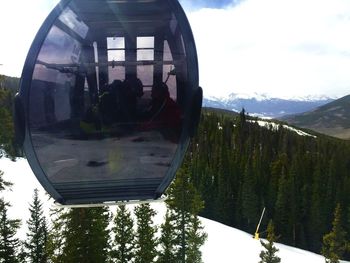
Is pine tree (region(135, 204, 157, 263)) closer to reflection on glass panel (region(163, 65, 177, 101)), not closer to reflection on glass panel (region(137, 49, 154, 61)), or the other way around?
reflection on glass panel (region(163, 65, 177, 101))

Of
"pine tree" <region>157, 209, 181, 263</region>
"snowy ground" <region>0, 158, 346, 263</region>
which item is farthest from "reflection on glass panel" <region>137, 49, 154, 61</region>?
"snowy ground" <region>0, 158, 346, 263</region>

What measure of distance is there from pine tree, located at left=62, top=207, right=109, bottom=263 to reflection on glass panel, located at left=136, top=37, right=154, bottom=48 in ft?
47.7

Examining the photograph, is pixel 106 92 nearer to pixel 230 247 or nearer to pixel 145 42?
pixel 145 42

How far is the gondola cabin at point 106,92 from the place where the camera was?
4.18 metres

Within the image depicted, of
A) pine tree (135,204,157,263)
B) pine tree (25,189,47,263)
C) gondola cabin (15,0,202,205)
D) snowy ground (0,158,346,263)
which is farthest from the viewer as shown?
snowy ground (0,158,346,263)

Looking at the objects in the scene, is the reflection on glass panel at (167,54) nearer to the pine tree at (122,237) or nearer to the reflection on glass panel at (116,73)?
the reflection on glass panel at (116,73)

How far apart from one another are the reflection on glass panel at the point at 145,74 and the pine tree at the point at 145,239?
25.6m

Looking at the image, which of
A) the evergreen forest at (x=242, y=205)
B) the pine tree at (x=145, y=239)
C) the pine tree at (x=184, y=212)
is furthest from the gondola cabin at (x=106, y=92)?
the pine tree at (x=145, y=239)

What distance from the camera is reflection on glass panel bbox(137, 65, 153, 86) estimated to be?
430 centimetres

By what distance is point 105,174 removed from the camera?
4570mm

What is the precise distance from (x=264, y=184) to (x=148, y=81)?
244ft

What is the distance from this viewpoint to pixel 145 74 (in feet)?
14.2

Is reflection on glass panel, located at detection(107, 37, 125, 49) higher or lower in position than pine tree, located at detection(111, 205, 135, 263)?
higher

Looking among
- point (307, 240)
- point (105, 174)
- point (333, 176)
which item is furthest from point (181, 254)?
point (333, 176)
